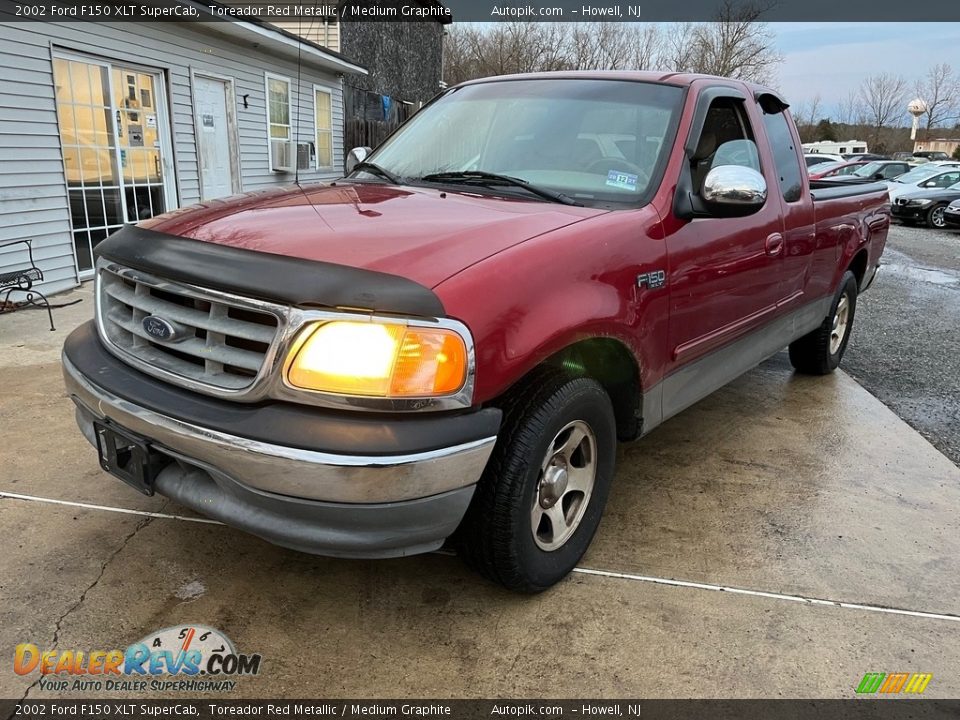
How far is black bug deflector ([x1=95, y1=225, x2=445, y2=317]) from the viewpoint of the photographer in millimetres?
1941

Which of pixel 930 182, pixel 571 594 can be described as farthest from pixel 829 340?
pixel 930 182

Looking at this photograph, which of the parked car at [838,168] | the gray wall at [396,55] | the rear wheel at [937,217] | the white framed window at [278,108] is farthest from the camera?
the parked car at [838,168]

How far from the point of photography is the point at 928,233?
1738 cm

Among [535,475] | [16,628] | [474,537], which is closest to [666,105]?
[535,475]

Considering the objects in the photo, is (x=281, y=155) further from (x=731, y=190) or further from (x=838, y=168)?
(x=838, y=168)

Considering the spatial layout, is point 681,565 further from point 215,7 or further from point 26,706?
point 215,7

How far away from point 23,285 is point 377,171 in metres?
5.12

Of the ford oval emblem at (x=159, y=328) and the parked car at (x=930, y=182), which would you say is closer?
the ford oval emblem at (x=159, y=328)

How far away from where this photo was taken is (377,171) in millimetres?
3492

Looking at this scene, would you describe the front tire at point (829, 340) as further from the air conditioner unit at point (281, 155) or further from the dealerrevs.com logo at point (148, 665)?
the air conditioner unit at point (281, 155)

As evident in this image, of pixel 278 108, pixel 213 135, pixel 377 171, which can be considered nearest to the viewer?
pixel 377 171

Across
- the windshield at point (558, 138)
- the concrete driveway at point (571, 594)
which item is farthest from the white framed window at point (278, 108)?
the concrete driveway at point (571, 594)

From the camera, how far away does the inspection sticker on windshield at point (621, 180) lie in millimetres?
2956

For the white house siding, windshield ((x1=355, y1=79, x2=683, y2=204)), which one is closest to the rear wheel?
the white house siding
